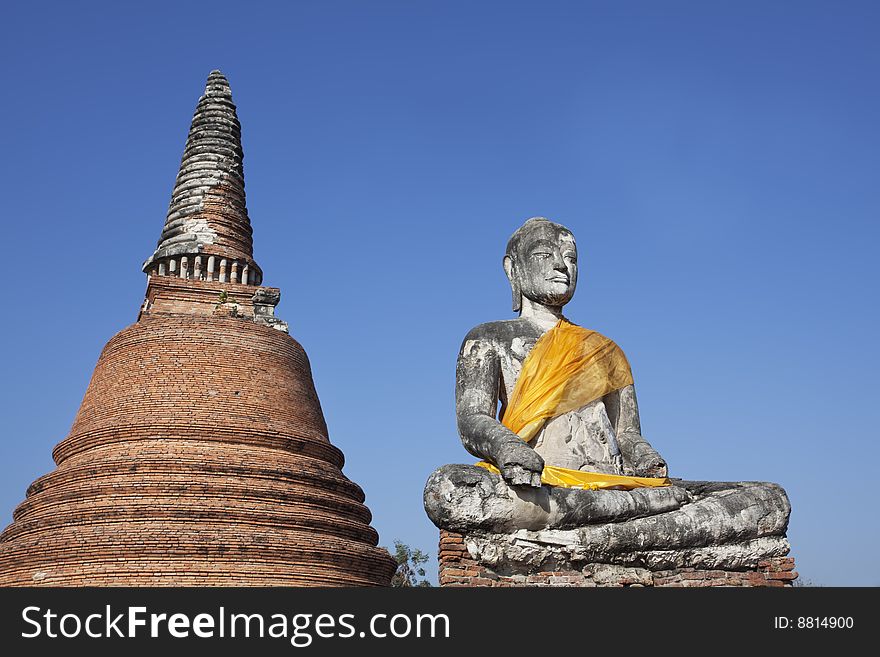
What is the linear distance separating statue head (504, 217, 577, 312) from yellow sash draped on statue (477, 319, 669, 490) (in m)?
0.26

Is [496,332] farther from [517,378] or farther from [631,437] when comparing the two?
[631,437]

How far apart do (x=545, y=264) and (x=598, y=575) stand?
248 centimetres

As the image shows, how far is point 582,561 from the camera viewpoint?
695cm

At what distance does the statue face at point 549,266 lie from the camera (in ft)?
27.1

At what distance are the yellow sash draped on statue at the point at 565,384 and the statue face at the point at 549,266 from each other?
0.79 feet

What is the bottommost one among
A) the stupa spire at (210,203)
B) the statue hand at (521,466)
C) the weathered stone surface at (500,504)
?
the weathered stone surface at (500,504)

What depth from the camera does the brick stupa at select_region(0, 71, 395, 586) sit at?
16.3m

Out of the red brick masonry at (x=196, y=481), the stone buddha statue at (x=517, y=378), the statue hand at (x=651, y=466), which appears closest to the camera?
the stone buddha statue at (x=517, y=378)

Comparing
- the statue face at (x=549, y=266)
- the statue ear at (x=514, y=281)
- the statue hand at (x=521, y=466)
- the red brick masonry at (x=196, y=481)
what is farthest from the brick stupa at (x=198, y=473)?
the statue hand at (x=521, y=466)

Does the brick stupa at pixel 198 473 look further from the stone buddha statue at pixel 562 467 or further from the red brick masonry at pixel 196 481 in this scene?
the stone buddha statue at pixel 562 467

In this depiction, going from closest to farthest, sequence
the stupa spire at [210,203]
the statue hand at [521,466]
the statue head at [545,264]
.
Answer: the statue hand at [521,466] < the statue head at [545,264] < the stupa spire at [210,203]

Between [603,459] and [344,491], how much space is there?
11.4 metres
